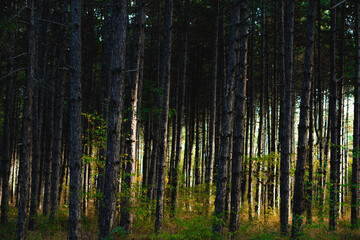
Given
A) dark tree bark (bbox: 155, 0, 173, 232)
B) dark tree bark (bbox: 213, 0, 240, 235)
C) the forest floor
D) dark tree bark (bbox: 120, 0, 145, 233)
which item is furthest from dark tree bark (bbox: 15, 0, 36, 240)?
dark tree bark (bbox: 213, 0, 240, 235)

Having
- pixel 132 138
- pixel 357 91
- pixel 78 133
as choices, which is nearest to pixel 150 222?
pixel 132 138

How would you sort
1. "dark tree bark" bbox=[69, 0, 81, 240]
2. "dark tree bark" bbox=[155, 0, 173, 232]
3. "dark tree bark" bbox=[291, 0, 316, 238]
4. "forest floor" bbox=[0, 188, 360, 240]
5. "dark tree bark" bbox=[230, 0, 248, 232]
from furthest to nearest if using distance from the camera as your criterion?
"dark tree bark" bbox=[155, 0, 173, 232], "forest floor" bbox=[0, 188, 360, 240], "dark tree bark" bbox=[230, 0, 248, 232], "dark tree bark" bbox=[291, 0, 316, 238], "dark tree bark" bbox=[69, 0, 81, 240]

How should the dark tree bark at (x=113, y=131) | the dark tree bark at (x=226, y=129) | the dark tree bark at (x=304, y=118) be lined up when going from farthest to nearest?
1. the dark tree bark at (x=304, y=118)
2. the dark tree bark at (x=226, y=129)
3. the dark tree bark at (x=113, y=131)

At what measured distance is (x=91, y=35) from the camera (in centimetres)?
1758

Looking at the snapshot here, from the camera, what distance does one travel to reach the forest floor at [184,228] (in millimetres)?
9336

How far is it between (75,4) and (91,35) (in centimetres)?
1043

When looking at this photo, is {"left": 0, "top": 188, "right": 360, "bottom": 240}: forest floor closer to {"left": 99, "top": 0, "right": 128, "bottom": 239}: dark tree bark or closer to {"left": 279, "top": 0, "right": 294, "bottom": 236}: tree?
{"left": 99, "top": 0, "right": 128, "bottom": 239}: dark tree bark

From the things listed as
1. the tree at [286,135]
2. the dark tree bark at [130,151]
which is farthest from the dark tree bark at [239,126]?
the dark tree bark at [130,151]

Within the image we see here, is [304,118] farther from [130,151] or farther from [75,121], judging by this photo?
[75,121]

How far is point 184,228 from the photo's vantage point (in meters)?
11.5

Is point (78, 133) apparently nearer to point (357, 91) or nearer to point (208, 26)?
point (357, 91)

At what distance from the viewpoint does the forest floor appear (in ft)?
30.6

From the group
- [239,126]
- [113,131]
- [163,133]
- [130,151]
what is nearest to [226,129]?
[239,126]

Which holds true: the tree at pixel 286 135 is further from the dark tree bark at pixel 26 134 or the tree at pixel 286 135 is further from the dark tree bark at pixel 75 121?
the dark tree bark at pixel 26 134
